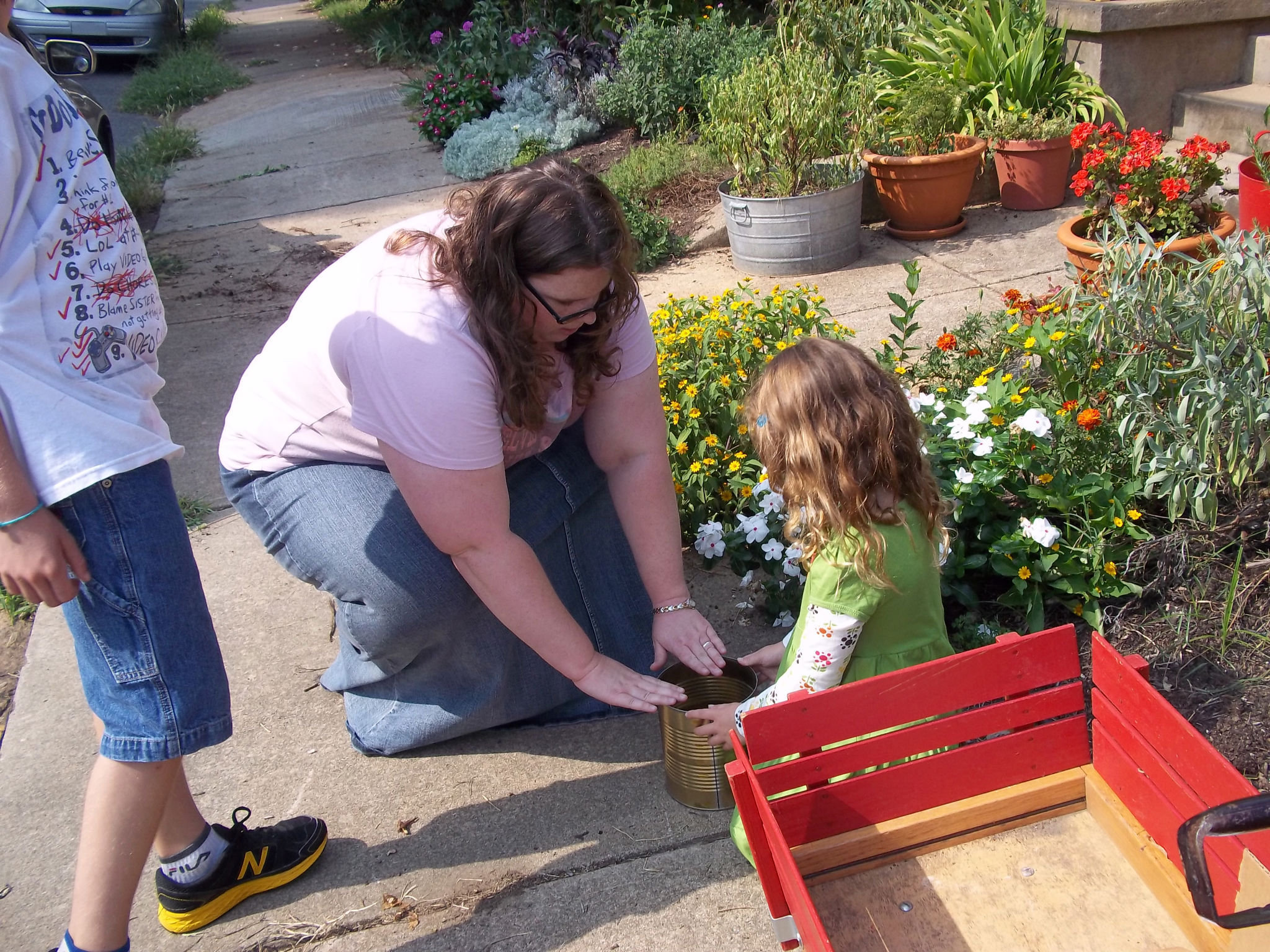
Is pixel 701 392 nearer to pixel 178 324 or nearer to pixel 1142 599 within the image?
pixel 1142 599

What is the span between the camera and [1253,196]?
395 cm

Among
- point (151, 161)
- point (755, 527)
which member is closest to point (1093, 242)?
point (755, 527)

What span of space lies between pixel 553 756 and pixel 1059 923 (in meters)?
1.11

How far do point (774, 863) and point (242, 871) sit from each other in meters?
1.07

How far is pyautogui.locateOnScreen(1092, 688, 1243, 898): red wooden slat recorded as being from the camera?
5.05ft

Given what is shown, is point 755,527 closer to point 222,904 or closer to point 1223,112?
point 222,904

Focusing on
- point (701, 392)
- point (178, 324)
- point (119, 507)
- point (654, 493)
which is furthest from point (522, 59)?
point (119, 507)

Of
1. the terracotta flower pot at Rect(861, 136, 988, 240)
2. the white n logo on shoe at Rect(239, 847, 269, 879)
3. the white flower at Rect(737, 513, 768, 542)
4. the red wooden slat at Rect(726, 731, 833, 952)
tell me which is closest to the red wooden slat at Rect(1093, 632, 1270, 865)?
the red wooden slat at Rect(726, 731, 833, 952)

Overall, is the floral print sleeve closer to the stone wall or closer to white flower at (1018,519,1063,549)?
white flower at (1018,519,1063,549)

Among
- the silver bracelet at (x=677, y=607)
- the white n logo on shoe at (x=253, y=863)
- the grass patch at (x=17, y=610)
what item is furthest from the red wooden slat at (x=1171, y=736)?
the grass patch at (x=17, y=610)

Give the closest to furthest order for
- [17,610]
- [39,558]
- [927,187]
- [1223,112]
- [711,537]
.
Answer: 1. [39,558]
2. [711,537]
3. [17,610]
4. [927,187]
5. [1223,112]

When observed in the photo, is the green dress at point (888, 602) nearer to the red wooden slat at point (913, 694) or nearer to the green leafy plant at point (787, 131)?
the red wooden slat at point (913, 694)

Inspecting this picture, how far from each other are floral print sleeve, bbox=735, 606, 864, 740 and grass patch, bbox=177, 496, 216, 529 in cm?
230

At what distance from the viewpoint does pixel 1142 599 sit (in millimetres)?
2451
